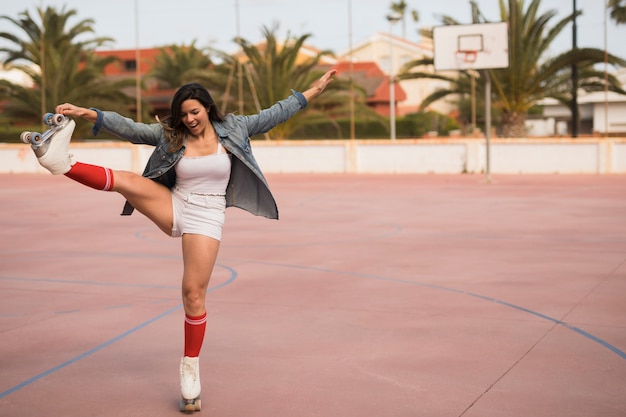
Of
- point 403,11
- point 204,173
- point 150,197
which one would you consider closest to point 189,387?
point 150,197

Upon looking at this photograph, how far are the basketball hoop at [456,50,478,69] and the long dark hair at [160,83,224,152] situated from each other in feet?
70.7

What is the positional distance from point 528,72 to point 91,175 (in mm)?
25748

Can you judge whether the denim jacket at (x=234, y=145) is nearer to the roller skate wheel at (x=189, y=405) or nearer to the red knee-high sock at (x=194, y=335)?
the red knee-high sock at (x=194, y=335)

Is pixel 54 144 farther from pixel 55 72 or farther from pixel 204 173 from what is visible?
pixel 55 72

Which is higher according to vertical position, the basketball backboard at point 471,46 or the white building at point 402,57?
the white building at point 402,57

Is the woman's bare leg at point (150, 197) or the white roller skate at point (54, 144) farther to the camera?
the woman's bare leg at point (150, 197)

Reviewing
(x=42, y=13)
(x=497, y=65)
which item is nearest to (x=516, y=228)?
(x=497, y=65)

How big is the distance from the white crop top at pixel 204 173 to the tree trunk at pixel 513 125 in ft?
82.7

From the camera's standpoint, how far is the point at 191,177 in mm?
4840

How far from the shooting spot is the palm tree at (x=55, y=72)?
33.6 m

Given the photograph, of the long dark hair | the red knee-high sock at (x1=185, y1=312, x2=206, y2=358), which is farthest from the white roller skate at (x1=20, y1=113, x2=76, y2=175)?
the red knee-high sock at (x1=185, y1=312, x2=206, y2=358)

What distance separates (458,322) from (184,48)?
145ft

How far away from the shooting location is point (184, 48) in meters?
49.1

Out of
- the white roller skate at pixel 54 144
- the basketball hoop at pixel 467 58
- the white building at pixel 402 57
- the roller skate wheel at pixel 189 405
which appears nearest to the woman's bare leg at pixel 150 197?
the white roller skate at pixel 54 144
